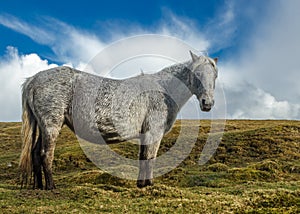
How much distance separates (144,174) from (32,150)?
165 inches

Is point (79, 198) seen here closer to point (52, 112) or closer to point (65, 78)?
point (52, 112)

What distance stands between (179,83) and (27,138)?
6.03 metres

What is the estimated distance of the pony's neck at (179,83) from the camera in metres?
12.7

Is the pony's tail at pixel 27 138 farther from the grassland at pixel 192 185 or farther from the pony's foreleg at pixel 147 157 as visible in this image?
the pony's foreleg at pixel 147 157

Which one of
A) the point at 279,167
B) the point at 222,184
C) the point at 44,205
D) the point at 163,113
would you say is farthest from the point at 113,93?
the point at 279,167

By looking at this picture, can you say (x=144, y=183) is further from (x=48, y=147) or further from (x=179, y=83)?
(x=179, y=83)

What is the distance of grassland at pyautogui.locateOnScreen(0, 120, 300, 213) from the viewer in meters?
9.71

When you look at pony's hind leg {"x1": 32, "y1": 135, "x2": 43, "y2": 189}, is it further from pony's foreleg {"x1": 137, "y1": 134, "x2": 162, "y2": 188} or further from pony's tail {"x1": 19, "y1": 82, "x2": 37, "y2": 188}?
pony's foreleg {"x1": 137, "y1": 134, "x2": 162, "y2": 188}

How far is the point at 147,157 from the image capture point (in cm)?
1211

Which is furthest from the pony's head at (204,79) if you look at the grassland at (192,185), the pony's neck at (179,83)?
the grassland at (192,185)

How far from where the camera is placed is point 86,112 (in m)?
11.8

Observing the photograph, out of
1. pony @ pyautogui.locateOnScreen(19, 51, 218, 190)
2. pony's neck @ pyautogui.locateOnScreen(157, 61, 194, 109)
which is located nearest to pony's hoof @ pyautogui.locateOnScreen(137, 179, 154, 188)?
pony @ pyautogui.locateOnScreen(19, 51, 218, 190)

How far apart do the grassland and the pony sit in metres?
1.21

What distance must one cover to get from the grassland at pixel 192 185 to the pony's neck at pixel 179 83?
343 centimetres
